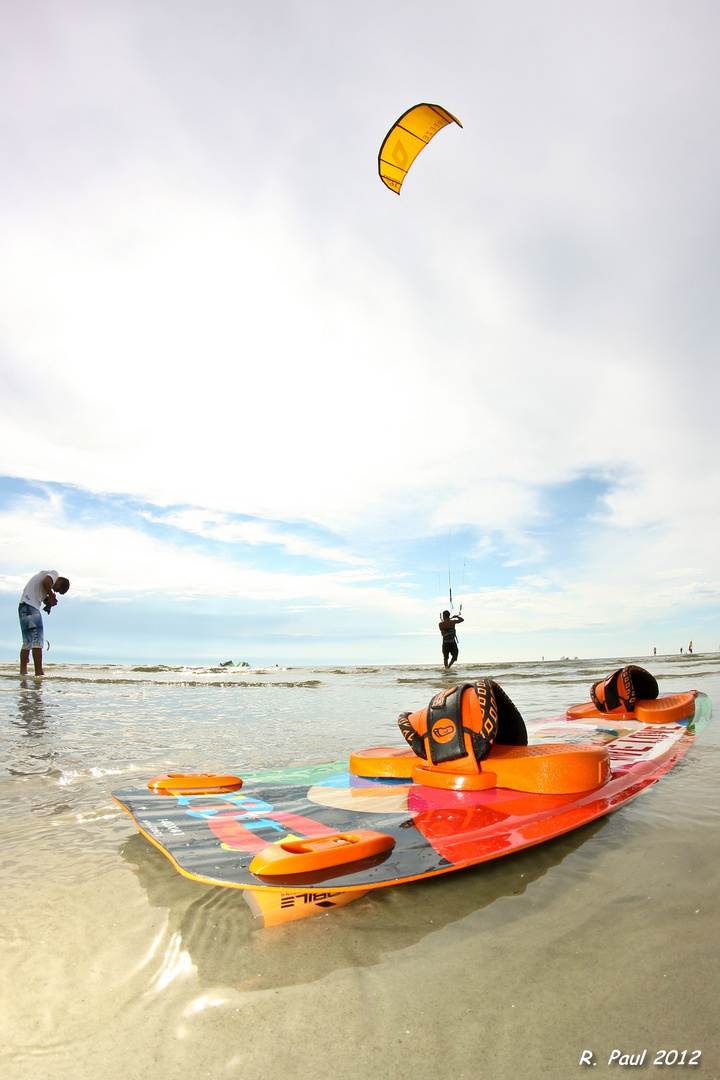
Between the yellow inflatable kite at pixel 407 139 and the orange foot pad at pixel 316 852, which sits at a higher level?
the yellow inflatable kite at pixel 407 139

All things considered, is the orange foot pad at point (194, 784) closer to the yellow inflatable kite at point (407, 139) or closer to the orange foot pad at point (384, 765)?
the orange foot pad at point (384, 765)

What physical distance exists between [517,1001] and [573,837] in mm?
1481

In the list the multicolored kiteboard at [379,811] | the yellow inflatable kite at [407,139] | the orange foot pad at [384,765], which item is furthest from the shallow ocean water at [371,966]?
the yellow inflatable kite at [407,139]

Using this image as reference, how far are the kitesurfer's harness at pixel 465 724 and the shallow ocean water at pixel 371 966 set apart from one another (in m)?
0.85

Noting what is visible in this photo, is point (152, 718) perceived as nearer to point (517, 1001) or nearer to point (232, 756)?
point (232, 756)

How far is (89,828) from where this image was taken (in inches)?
126

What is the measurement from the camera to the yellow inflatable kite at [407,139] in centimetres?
1048

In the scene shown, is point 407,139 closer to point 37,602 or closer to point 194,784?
point 194,784

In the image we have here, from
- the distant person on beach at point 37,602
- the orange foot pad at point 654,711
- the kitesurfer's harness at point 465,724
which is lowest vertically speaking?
the orange foot pad at point 654,711

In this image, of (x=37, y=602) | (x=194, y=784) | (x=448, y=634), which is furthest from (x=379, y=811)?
(x=448, y=634)

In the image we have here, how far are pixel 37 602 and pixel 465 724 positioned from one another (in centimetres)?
1206

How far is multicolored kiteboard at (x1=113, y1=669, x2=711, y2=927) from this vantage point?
7.43 ft

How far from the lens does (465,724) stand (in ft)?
12.6

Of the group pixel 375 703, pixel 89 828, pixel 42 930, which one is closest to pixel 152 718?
pixel 375 703
